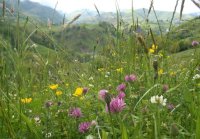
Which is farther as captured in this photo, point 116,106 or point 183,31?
point 183,31

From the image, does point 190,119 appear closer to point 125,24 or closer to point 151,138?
point 151,138

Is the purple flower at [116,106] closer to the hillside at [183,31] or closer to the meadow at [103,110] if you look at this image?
the meadow at [103,110]

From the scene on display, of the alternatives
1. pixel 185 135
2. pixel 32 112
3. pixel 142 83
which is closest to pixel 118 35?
pixel 142 83

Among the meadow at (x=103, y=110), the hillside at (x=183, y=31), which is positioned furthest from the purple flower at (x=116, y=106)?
the hillside at (x=183, y=31)

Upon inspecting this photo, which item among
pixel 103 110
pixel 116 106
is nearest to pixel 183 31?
pixel 103 110

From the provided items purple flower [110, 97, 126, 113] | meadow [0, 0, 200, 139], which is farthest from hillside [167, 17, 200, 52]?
purple flower [110, 97, 126, 113]

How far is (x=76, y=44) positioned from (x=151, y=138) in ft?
419

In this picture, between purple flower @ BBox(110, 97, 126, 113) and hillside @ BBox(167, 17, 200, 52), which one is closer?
purple flower @ BBox(110, 97, 126, 113)

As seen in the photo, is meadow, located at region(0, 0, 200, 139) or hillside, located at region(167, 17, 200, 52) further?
hillside, located at region(167, 17, 200, 52)

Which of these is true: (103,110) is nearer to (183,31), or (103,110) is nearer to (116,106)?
(116,106)

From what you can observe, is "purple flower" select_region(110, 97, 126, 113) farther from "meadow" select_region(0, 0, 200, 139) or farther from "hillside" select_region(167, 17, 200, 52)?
"hillside" select_region(167, 17, 200, 52)

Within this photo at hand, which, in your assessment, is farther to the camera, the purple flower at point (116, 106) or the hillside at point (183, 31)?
the hillside at point (183, 31)

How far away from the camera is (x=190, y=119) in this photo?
1.88m

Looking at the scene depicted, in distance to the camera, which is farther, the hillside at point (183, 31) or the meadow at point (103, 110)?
the hillside at point (183, 31)
